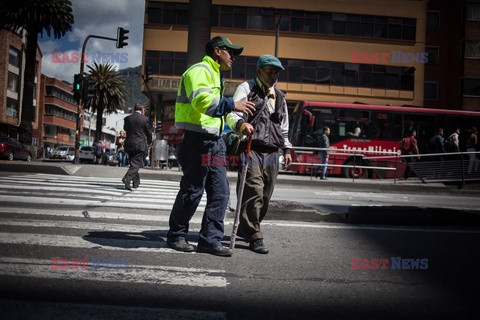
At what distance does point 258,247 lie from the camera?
4102 mm

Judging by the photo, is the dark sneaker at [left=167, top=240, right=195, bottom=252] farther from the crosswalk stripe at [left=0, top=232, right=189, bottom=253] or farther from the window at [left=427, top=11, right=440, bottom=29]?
the window at [left=427, top=11, right=440, bottom=29]

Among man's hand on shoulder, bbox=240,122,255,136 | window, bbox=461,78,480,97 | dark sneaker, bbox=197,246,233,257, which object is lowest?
dark sneaker, bbox=197,246,233,257

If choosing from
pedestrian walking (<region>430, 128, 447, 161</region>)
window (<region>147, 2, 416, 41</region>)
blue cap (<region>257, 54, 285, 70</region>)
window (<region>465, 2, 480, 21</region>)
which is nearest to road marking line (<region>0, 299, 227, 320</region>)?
blue cap (<region>257, 54, 285, 70</region>)

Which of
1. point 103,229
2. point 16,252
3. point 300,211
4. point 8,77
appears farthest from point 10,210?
point 8,77

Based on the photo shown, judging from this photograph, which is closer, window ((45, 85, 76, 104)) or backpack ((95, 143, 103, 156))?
backpack ((95, 143, 103, 156))

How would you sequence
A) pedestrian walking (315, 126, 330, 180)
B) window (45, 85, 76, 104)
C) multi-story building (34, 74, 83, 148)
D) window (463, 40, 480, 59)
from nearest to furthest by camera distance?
pedestrian walking (315, 126, 330, 180) < window (463, 40, 480, 59) < multi-story building (34, 74, 83, 148) < window (45, 85, 76, 104)

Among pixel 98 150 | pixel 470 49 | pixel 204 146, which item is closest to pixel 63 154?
pixel 98 150

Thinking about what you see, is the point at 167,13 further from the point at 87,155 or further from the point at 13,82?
the point at 13,82

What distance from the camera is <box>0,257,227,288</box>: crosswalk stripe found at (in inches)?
116

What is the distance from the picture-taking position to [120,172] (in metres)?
14.1

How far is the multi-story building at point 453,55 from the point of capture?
34125mm

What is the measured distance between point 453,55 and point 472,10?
3.71 m

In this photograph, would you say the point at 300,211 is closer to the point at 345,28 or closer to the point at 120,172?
the point at 120,172

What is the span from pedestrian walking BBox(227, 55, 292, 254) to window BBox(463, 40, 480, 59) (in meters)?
35.6
